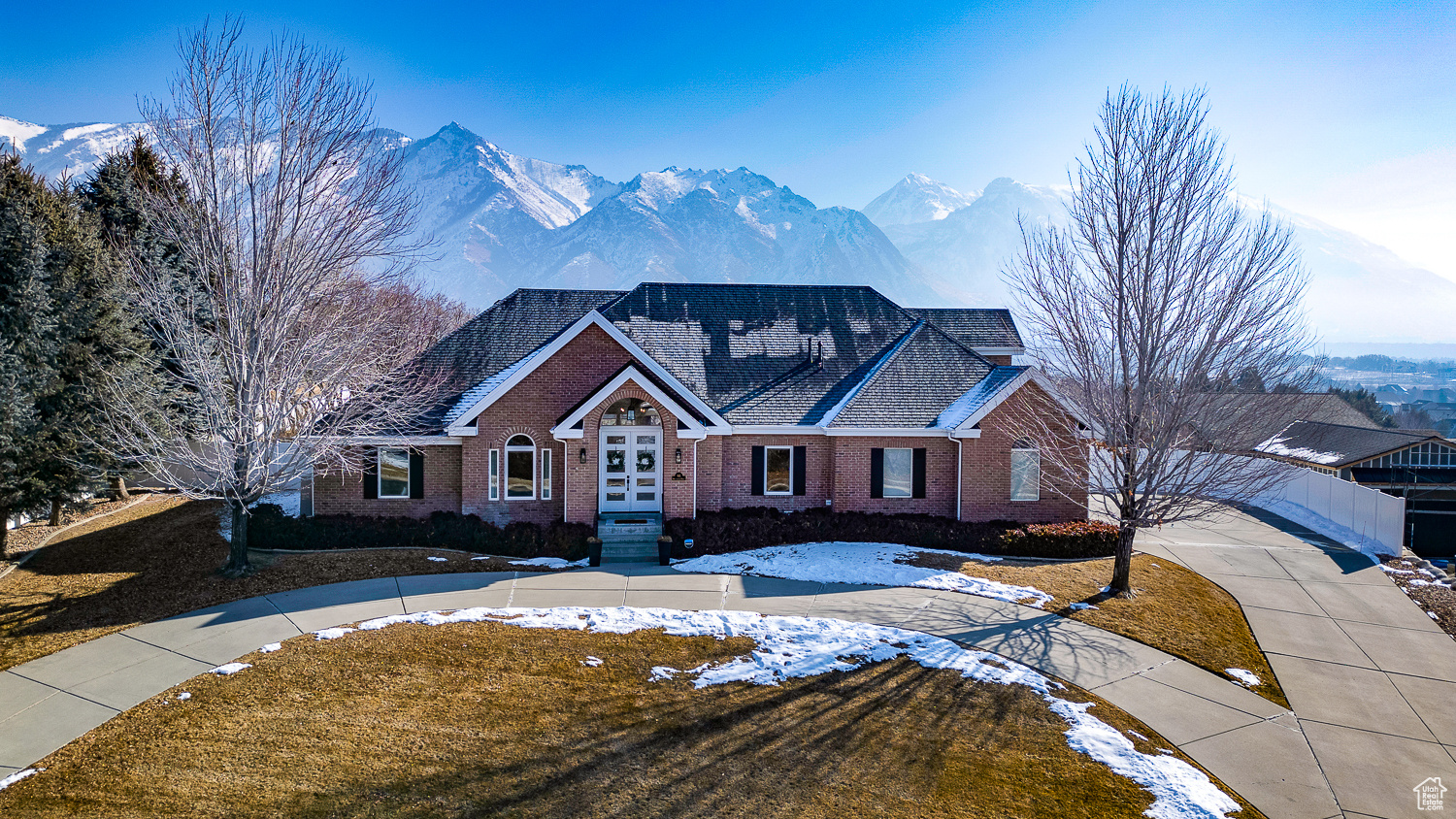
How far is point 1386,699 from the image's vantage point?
35.5ft

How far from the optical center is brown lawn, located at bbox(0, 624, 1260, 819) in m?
7.61

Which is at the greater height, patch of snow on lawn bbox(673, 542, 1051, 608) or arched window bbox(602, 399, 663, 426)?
arched window bbox(602, 399, 663, 426)

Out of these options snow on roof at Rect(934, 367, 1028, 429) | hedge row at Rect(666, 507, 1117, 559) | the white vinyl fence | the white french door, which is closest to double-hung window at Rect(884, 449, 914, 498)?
hedge row at Rect(666, 507, 1117, 559)

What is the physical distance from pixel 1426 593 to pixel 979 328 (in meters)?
21.1

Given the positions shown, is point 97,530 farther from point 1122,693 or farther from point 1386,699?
point 1386,699

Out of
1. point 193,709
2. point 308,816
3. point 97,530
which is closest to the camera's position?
point 308,816

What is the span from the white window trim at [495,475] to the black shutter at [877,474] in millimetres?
10851

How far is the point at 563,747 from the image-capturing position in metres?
8.66

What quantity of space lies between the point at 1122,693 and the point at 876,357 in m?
15.3

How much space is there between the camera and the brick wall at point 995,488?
2045 centimetres

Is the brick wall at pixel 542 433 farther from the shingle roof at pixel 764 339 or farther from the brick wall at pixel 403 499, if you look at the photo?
Answer: the shingle roof at pixel 764 339

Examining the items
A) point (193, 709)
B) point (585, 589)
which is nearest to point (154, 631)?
point (193, 709)

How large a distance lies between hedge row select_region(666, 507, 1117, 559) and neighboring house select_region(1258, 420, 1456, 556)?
33.0 ft

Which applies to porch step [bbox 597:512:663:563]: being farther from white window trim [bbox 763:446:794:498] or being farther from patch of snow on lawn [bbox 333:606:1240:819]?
patch of snow on lawn [bbox 333:606:1240:819]
